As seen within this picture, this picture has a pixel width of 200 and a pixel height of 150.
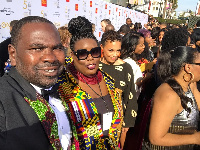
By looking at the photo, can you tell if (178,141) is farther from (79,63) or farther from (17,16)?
(17,16)

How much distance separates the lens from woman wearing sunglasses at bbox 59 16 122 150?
4.88 ft

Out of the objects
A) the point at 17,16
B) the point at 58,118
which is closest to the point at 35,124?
the point at 58,118

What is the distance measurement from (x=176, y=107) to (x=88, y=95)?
30.5 inches

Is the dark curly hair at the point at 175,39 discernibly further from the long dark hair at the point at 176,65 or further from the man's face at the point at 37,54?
the man's face at the point at 37,54

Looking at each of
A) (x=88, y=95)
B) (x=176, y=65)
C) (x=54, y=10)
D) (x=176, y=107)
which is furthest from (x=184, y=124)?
(x=54, y=10)

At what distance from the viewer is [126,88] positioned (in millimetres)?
2287

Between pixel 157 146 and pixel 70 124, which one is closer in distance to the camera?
pixel 70 124

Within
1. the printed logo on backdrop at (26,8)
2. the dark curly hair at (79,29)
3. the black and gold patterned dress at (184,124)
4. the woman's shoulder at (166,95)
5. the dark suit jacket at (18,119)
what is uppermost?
the printed logo on backdrop at (26,8)


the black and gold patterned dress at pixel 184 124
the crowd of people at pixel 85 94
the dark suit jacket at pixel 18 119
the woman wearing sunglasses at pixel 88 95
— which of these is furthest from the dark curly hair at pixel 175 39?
the dark suit jacket at pixel 18 119

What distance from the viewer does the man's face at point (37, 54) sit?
3.08 feet

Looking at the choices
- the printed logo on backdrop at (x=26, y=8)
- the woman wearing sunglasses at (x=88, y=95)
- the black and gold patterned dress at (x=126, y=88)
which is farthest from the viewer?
the printed logo on backdrop at (x=26, y=8)

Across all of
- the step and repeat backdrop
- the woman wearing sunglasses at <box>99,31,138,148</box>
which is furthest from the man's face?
the step and repeat backdrop

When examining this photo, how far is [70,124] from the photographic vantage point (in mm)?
1252

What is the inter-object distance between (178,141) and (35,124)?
51.8 inches
